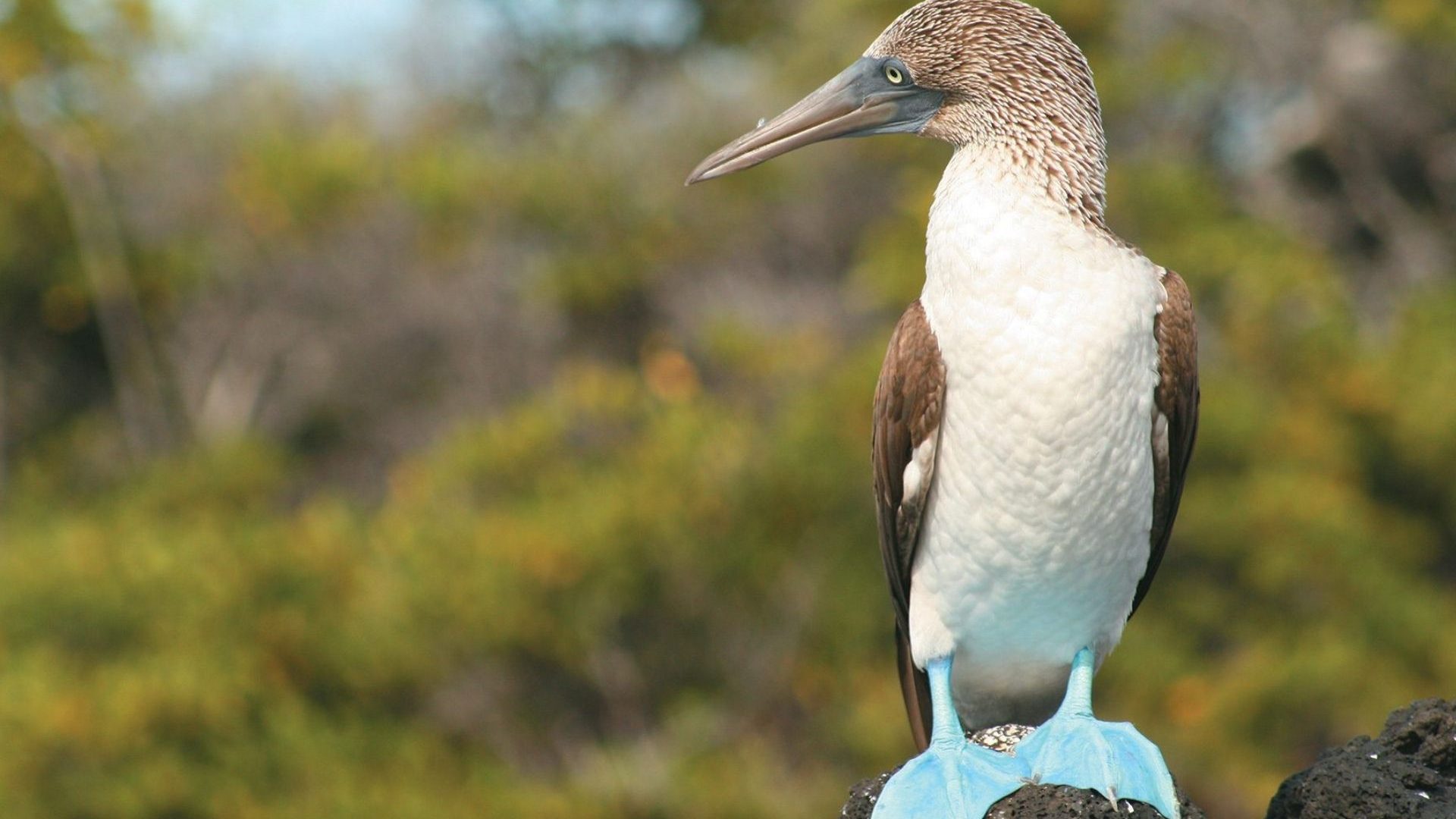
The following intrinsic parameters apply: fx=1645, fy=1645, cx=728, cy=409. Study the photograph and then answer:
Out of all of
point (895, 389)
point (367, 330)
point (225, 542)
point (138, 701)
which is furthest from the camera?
point (367, 330)

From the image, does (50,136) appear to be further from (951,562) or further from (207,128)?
(951,562)

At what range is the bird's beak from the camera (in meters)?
3.77

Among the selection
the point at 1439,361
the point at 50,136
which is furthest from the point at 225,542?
the point at 1439,361

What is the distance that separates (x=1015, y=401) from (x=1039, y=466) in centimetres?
15

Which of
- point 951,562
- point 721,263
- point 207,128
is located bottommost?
point 951,562

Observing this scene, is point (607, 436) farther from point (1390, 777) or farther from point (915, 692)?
point (1390, 777)

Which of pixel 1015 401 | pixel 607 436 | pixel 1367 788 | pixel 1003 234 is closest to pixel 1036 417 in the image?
pixel 1015 401

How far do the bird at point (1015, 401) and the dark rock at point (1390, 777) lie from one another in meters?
0.29

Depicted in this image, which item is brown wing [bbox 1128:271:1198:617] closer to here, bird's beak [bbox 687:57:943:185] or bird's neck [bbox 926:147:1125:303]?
bird's neck [bbox 926:147:1125:303]

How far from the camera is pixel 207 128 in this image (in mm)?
21297

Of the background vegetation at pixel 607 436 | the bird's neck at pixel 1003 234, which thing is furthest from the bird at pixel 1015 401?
the background vegetation at pixel 607 436

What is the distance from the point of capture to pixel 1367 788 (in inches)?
131

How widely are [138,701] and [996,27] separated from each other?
29.1 feet

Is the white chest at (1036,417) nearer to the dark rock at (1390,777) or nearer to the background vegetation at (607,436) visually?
the dark rock at (1390,777)
